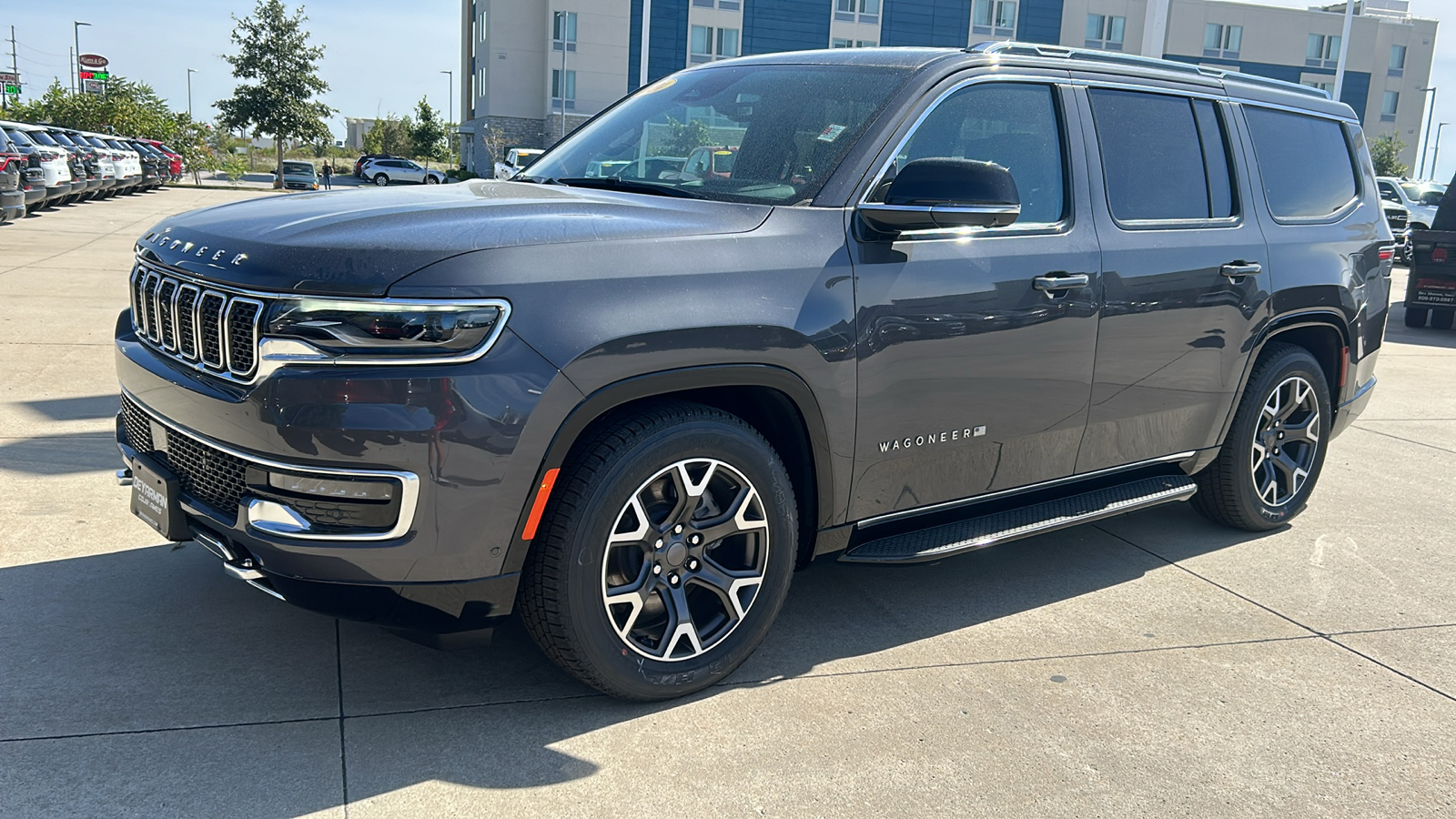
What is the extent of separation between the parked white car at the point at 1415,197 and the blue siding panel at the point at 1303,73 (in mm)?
39123

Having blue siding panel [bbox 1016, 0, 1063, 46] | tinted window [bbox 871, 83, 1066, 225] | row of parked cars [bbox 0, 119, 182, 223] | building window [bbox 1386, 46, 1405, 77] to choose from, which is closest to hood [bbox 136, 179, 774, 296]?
tinted window [bbox 871, 83, 1066, 225]

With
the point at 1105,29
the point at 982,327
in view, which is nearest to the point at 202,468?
the point at 982,327

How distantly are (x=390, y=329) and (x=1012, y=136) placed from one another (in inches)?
92.1

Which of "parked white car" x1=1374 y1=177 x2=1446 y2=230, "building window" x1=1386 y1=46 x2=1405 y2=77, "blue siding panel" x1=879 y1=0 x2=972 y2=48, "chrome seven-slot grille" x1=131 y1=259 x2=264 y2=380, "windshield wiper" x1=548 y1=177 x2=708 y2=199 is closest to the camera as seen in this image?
"chrome seven-slot grille" x1=131 y1=259 x2=264 y2=380

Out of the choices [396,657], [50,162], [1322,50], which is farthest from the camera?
[1322,50]

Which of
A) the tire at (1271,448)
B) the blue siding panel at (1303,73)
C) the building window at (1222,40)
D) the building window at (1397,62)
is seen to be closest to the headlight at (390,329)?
the tire at (1271,448)

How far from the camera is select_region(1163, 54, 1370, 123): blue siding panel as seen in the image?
6712cm

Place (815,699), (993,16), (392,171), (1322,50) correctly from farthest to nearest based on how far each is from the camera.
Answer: (1322,50)
(993,16)
(392,171)
(815,699)

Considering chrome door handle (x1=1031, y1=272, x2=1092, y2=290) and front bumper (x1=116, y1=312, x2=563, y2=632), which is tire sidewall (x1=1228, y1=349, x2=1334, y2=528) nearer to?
chrome door handle (x1=1031, y1=272, x2=1092, y2=290)

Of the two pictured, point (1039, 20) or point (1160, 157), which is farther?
point (1039, 20)

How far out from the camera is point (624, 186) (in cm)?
402

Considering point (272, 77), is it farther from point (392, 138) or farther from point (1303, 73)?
point (1303, 73)

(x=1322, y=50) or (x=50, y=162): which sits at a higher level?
(x=1322, y=50)

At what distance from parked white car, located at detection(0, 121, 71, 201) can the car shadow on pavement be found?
824 inches
